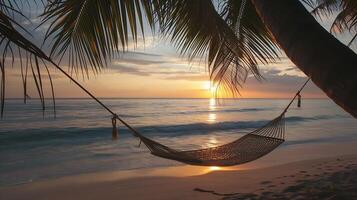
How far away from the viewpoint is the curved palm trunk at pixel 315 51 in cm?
112

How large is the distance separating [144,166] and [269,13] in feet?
21.4

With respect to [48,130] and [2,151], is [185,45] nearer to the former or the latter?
[2,151]

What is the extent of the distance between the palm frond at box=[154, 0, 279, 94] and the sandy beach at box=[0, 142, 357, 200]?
2330mm

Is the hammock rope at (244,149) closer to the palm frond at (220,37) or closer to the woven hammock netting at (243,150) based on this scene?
the woven hammock netting at (243,150)

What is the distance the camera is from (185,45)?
2488 mm

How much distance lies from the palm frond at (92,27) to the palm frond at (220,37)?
0.16 meters

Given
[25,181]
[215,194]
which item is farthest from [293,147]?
[25,181]

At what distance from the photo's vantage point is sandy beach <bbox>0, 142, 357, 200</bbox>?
4914 mm

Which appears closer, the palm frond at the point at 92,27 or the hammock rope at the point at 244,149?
the palm frond at the point at 92,27

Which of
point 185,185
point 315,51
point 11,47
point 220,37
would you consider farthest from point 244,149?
point 11,47

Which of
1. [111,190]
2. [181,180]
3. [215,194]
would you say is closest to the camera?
[215,194]

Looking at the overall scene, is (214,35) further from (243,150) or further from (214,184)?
(214,184)

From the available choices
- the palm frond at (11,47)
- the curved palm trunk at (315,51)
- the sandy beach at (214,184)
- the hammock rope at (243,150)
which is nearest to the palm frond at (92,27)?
the curved palm trunk at (315,51)

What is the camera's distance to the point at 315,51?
1195mm
